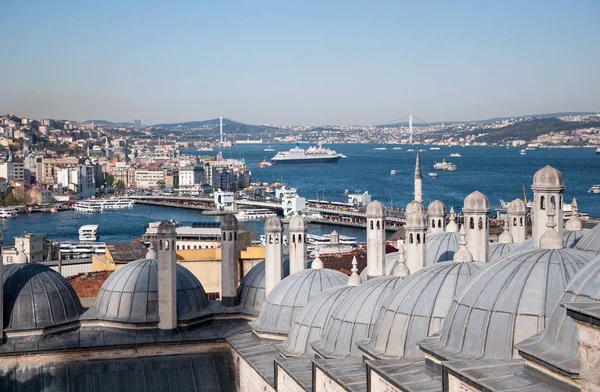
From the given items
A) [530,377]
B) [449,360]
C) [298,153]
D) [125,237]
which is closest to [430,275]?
[449,360]

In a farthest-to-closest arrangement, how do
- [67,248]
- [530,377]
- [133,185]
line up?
1. [133,185]
2. [67,248]
3. [530,377]

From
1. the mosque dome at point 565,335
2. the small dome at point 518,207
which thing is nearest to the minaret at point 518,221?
the small dome at point 518,207

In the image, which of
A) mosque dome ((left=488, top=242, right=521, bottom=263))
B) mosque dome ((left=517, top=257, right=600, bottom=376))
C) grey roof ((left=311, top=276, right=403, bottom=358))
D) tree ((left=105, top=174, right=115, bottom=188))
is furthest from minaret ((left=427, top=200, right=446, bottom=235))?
tree ((left=105, top=174, right=115, bottom=188))

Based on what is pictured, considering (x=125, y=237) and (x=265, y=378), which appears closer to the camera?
(x=265, y=378)

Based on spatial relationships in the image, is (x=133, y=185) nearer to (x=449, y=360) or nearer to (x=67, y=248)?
(x=67, y=248)

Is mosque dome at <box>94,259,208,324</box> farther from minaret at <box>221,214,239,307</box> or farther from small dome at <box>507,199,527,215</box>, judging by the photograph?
small dome at <box>507,199,527,215</box>

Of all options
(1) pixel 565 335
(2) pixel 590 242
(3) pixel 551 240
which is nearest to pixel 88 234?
(2) pixel 590 242

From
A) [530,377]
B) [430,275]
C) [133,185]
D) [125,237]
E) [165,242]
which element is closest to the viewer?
[530,377]
